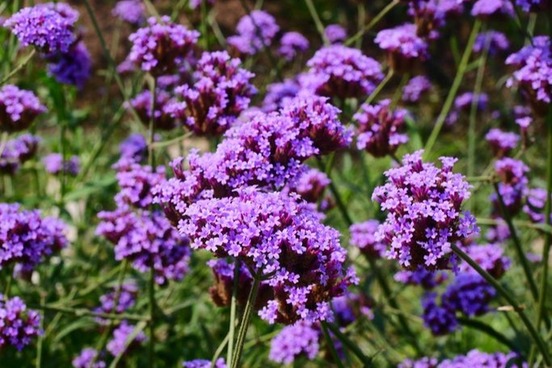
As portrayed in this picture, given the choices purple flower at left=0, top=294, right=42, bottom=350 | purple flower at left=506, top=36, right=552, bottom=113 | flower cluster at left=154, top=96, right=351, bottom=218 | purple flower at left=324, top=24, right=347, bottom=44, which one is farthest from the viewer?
purple flower at left=324, top=24, right=347, bottom=44

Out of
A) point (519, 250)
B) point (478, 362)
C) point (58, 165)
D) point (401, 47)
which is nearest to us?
point (478, 362)

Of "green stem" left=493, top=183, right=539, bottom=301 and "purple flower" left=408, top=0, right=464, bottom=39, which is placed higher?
"purple flower" left=408, top=0, right=464, bottom=39

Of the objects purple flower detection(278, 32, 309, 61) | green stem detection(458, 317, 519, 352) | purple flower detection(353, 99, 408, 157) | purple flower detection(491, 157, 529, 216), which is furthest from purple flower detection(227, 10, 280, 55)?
green stem detection(458, 317, 519, 352)

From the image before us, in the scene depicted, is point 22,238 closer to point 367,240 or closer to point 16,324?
point 16,324

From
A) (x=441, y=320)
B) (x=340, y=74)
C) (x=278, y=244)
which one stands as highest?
(x=340, y=74)

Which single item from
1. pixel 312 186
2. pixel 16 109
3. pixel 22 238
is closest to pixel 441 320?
pixel 312 186

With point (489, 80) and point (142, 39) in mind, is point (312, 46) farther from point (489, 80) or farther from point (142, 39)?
point (142, 39)

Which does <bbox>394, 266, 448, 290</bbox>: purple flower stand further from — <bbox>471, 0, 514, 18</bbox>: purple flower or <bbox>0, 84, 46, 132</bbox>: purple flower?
<bbox>0, 84, 46, 132</bbox>: purple flower
